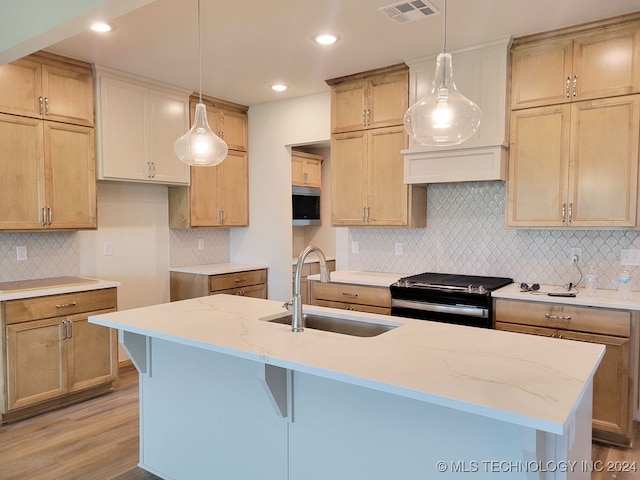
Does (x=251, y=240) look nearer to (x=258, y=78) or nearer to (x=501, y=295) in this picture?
(x=258, y=78)

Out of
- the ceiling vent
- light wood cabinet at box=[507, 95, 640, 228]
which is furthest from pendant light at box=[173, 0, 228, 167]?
light wood cabinet at box=[507, 95, 640, 228]

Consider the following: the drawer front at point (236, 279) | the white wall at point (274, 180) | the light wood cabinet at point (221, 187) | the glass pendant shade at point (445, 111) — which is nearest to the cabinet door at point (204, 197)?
the light wood cabinet at point (221, 187)

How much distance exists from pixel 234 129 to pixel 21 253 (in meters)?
2.33

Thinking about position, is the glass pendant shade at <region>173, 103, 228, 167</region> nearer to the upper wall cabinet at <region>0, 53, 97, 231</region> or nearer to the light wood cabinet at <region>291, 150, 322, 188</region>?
the upper wall cabinet at <region>0, 53, 97, 231</region>

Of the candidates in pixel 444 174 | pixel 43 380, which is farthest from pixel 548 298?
pixel 43 380

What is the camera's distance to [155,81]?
411cm

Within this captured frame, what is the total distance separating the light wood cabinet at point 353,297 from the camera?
142 inches

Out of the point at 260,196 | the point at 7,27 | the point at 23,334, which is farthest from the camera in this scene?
the point at 260,196

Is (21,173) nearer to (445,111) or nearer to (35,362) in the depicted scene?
(35,362)

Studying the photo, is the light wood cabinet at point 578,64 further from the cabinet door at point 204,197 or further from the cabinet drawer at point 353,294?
the cabinet door at point 204,197

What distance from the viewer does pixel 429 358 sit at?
5.30 feet

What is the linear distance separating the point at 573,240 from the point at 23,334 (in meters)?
3.84

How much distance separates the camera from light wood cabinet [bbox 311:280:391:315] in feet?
11.8

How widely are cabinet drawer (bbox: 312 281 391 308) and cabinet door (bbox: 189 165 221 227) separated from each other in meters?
1.38
